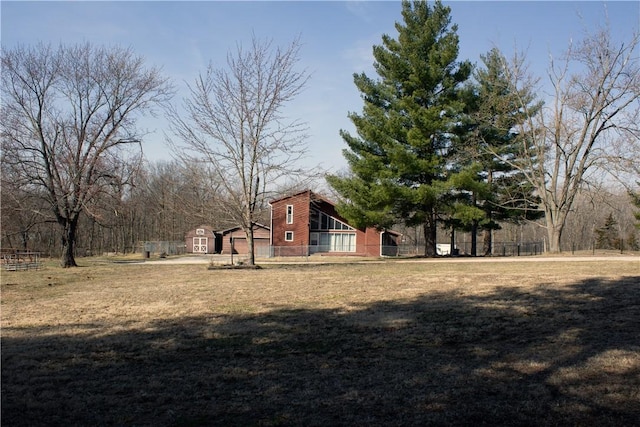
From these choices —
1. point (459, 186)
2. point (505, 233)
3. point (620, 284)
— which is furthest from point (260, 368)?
point (505, 233)

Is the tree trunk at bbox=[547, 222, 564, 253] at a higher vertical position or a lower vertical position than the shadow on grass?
higher

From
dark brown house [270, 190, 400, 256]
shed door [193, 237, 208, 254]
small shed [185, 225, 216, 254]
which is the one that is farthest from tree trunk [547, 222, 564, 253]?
shed door [193, 237, 208, 254]

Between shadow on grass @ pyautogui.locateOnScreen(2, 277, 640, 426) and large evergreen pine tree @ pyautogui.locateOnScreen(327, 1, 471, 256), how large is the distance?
829 inches

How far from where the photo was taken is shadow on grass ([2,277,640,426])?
4.89 metres

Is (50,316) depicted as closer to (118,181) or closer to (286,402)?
(286,402)

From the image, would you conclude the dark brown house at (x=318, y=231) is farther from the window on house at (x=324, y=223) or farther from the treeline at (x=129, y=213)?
the treeline at (x=129, y=213)

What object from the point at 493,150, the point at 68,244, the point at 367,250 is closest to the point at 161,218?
the point at 367,250

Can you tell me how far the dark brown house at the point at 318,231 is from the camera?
49156mm

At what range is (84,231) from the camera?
68.6 meters

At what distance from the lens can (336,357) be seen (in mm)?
7074

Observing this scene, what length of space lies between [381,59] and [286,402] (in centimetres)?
3025

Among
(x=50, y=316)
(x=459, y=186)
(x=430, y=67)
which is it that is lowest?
(x=50, y=316)

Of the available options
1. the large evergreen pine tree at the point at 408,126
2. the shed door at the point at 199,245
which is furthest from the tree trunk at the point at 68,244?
the shed door at the point at 199,245

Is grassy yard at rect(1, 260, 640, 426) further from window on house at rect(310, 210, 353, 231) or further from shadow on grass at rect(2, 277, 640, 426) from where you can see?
window on house at rect(310, 210, 353, 231)
